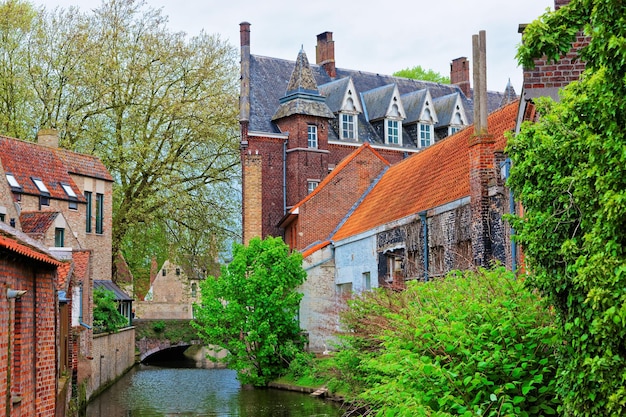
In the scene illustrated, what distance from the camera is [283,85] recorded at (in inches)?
1864

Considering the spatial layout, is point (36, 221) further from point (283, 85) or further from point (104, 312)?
point (283, 85)

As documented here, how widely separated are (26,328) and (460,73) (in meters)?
46.0

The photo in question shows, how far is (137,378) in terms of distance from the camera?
41.2m

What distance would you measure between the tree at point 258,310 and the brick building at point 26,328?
19.3m

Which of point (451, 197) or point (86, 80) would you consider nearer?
point (451, 197)

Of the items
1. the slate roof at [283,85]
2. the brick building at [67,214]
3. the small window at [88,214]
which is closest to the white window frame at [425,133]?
the slate roof at [283,85]

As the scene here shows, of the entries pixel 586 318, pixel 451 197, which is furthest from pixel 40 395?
pixel 451 197

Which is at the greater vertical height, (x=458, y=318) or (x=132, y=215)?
(x=132, y=215)

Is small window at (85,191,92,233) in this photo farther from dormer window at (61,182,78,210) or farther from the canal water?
the canal water

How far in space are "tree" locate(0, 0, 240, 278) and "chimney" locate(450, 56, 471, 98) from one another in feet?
53.0

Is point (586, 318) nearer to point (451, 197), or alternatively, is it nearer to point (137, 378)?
point (451, 197)

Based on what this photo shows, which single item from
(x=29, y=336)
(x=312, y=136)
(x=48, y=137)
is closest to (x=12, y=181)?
(x=48, y=137)

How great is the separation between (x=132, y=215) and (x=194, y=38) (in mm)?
9499

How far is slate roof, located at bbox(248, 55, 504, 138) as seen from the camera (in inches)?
1767
